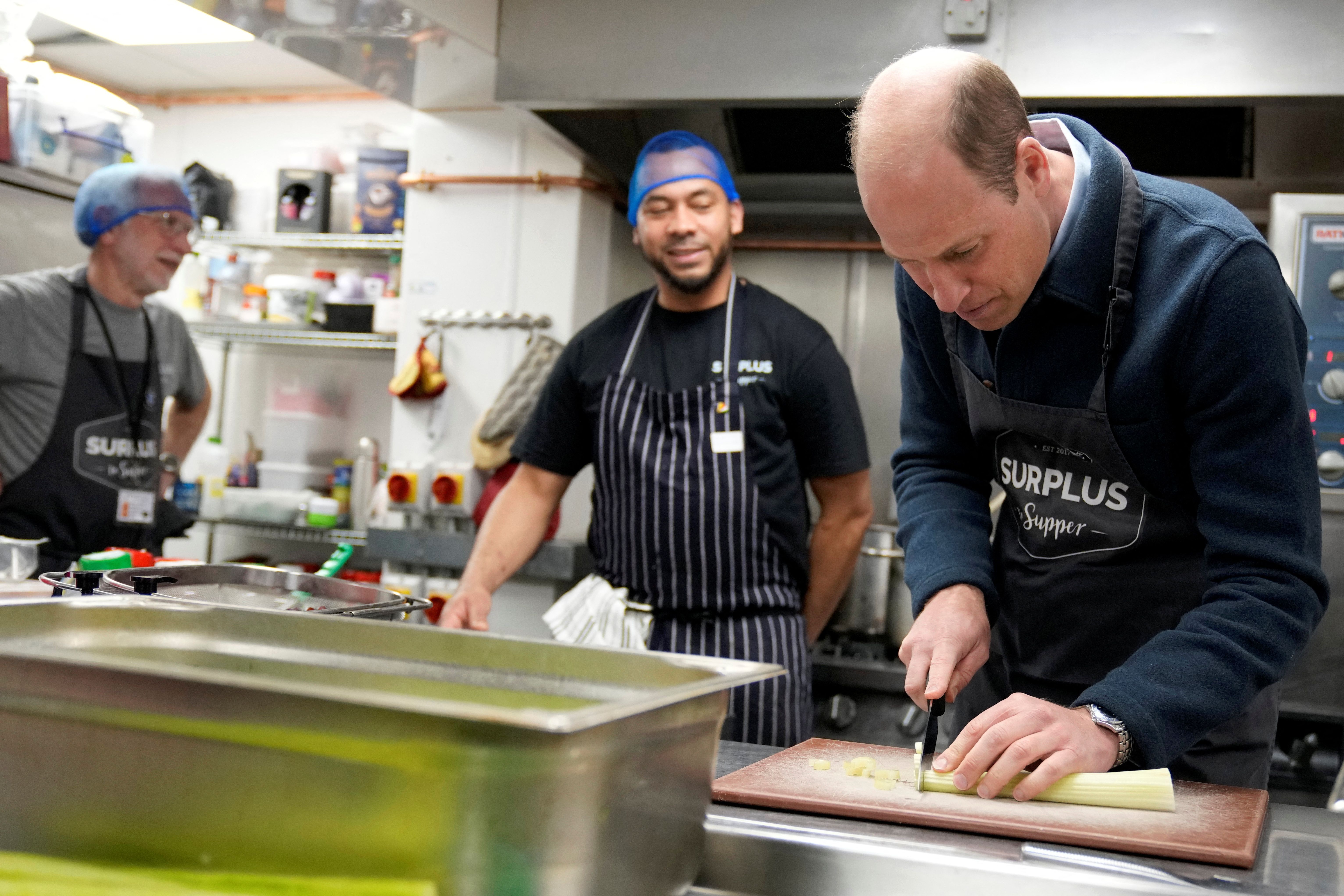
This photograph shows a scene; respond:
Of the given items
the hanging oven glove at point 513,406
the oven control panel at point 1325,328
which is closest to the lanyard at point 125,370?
the hanging oven glove at point 513,406

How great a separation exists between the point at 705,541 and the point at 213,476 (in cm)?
216

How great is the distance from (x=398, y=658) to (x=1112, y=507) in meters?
0.79

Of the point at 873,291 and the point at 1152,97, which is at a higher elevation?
the point at 1152,97

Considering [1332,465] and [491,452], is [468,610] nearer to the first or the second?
[491,452]

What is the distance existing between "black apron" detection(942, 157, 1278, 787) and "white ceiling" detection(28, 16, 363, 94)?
273 cm

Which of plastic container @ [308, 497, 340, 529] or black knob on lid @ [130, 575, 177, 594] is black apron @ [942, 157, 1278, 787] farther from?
plastic container @ [308, 497, 340, 529]

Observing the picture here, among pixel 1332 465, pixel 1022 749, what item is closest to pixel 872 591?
pixel 1332 465

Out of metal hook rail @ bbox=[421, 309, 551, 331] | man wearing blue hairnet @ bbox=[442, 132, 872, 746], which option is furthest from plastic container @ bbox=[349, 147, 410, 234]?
man wearing blue hairnet @ bbox=[442, 132, 872, 746]

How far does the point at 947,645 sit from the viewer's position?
1153mm

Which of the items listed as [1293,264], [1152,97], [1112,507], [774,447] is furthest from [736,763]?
[1293,264]

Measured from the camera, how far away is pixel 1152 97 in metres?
2.02

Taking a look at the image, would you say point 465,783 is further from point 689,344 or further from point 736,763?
point 689,344

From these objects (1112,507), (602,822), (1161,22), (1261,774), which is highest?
(1161,22)

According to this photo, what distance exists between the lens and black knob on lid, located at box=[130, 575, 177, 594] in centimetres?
124
